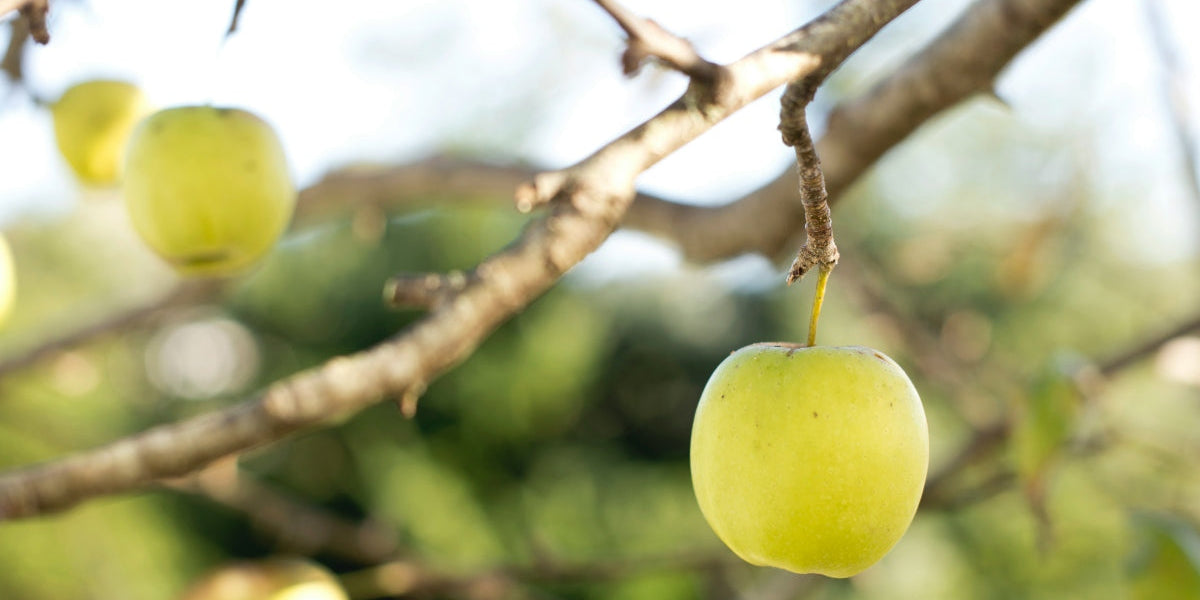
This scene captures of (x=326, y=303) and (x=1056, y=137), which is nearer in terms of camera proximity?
(x=1056, y=137)

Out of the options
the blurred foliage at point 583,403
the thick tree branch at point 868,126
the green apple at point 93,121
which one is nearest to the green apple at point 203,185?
the green apple at point 93,121

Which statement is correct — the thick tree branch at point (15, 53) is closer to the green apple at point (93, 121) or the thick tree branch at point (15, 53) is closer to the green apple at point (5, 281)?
the green apple at point (93, 121)

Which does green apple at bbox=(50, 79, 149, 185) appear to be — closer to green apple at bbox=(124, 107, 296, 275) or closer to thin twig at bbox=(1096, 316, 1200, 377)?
green apple at bbox=(124, 107, 296, 275)

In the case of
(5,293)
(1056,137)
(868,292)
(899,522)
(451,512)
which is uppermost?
(5,293)

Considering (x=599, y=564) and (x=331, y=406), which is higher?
(x=331, y=406)

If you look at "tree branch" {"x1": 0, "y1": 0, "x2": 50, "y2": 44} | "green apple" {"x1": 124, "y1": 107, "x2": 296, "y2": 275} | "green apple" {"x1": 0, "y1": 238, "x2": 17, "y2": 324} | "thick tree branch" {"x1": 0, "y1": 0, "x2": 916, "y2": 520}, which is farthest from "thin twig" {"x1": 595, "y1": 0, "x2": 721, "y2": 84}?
"green apple" {"x1": 0, "y1": 238, "x2": 17, "y2": 324}

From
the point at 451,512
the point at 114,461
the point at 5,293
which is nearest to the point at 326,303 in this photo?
the point at 451,512

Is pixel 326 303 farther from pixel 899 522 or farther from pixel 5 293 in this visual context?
pixel 899 522
